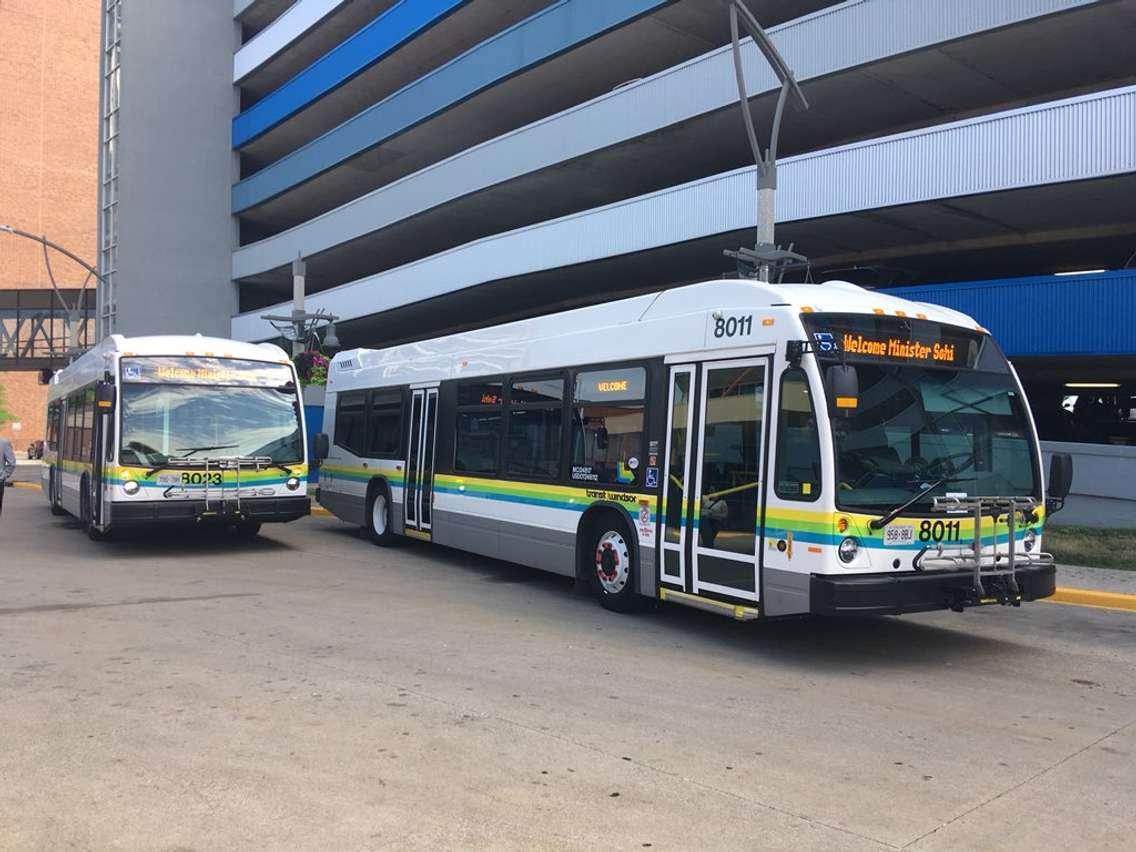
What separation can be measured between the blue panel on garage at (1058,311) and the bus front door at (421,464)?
945cm

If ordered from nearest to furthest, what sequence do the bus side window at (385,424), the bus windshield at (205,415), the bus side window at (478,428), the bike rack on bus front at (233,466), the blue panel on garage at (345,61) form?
the bus side window at (478,428) < the bus windshield at (205,415) < the bike rack on bus front at (233,466) < the bus side window at (385,424) < the blue panel on garage at (345,61)

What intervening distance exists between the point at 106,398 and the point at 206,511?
76.9 inches

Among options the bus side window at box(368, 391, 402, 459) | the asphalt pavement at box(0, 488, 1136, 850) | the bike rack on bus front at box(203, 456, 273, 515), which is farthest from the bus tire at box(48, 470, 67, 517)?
the asphalt pavement at box(0, 488, 1136, 850)

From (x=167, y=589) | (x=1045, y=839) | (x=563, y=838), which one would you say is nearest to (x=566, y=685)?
(x=563, y=838)

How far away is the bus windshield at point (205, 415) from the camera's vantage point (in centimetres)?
1278

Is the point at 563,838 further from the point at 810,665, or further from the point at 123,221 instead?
the point at 123,221

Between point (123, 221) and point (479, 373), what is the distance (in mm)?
36608

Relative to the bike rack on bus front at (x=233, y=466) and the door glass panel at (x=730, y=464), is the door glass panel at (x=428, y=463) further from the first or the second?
the door glass panel at (x=730, y=464)

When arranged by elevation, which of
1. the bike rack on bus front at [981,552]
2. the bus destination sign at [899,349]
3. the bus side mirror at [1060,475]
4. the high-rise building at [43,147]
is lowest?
the bike rack on bus front at [981,552]

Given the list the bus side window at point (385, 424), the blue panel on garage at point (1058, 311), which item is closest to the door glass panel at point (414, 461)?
the bus side window at point (385, 424)

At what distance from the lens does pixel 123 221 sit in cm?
4275

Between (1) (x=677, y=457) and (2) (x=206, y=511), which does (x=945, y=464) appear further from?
(2) (x=206, y=511)

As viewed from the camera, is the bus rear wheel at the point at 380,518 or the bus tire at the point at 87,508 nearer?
the bus tire at the point at 87,508

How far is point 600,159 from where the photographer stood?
25281mm
